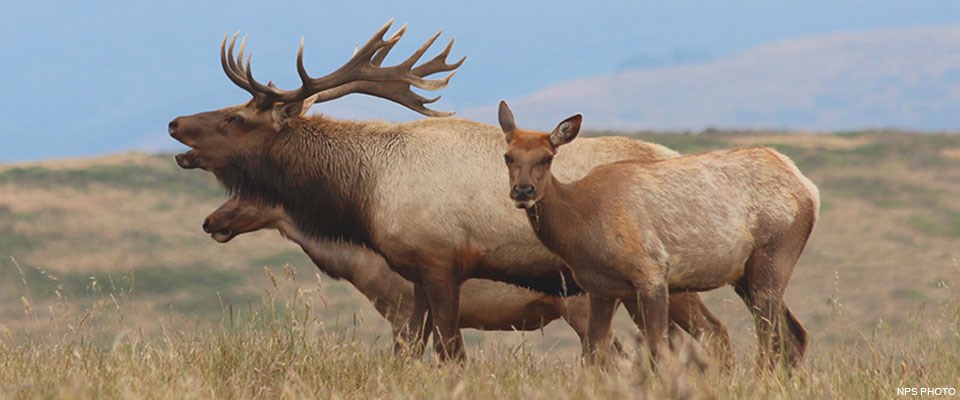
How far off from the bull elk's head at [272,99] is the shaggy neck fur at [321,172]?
0.11 metres

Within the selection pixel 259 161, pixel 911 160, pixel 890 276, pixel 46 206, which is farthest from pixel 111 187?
pixel 259 161

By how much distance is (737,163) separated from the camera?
959 centimetres

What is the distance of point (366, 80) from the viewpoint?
37.3ft

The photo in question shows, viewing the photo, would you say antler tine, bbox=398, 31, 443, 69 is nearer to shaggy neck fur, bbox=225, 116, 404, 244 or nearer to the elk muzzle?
shaggy neck fur, bbox=225, 116, 404, 244

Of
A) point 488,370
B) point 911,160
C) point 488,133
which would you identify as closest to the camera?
point 488,370

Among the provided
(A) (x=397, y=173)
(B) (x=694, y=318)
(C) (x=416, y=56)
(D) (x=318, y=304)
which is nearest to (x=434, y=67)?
(C) (x=416, y=56)

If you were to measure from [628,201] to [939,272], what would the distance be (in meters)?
19.1

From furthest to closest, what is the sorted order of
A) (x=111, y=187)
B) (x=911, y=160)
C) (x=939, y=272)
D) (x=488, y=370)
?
(x=911, y=160)
(x=111, y=187)
(x=939, y=272)
(x=488, y=370)

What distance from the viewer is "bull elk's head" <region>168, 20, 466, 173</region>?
11.0 metres

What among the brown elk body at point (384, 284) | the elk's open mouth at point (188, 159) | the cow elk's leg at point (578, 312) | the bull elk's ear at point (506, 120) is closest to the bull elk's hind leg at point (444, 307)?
the brown elk body at point (384, 284)

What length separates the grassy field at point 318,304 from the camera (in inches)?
301

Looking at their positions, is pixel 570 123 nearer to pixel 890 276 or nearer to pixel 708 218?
pixel 708 218

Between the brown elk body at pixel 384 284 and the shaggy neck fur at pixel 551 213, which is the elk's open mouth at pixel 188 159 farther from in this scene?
the shaggy neck fur at pixel 551 213

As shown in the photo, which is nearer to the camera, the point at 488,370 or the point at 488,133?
the point at 488,370
